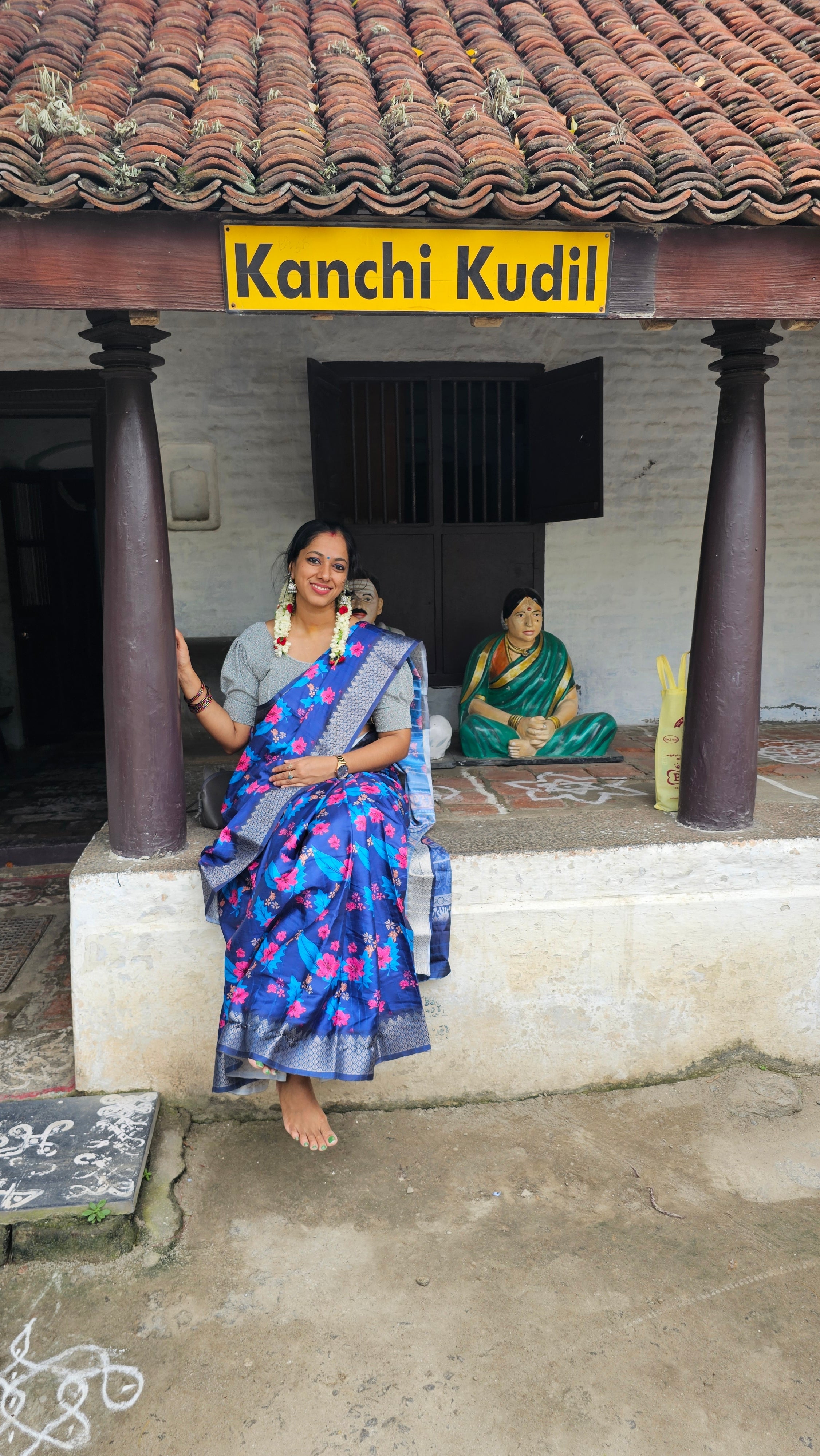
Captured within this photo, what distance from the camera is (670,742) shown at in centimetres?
378

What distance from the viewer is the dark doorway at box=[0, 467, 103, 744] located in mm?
7852

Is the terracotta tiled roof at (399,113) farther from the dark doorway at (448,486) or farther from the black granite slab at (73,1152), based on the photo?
the black granite slab at (73,1152)

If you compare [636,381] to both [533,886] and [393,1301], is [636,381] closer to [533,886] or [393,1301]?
[533,886]

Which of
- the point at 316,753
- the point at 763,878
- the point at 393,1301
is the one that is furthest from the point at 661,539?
the point at 393,1301

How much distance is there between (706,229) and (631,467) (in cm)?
263

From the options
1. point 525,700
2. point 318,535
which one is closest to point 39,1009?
point 318,535

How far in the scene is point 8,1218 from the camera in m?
2.69

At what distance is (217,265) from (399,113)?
729 mm

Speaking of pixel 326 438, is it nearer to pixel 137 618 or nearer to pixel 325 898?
pixel 137 618

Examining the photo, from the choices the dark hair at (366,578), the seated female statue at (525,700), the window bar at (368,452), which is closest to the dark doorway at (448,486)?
the window bar at (368,452)

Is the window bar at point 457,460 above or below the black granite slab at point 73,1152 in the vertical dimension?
above

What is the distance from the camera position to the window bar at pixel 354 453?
17.4ft

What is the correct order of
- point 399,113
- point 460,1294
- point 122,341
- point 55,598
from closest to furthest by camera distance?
point 460,1294
point 399,113
point 122,341
point 55,598

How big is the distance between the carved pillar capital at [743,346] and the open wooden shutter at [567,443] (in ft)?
4.47
